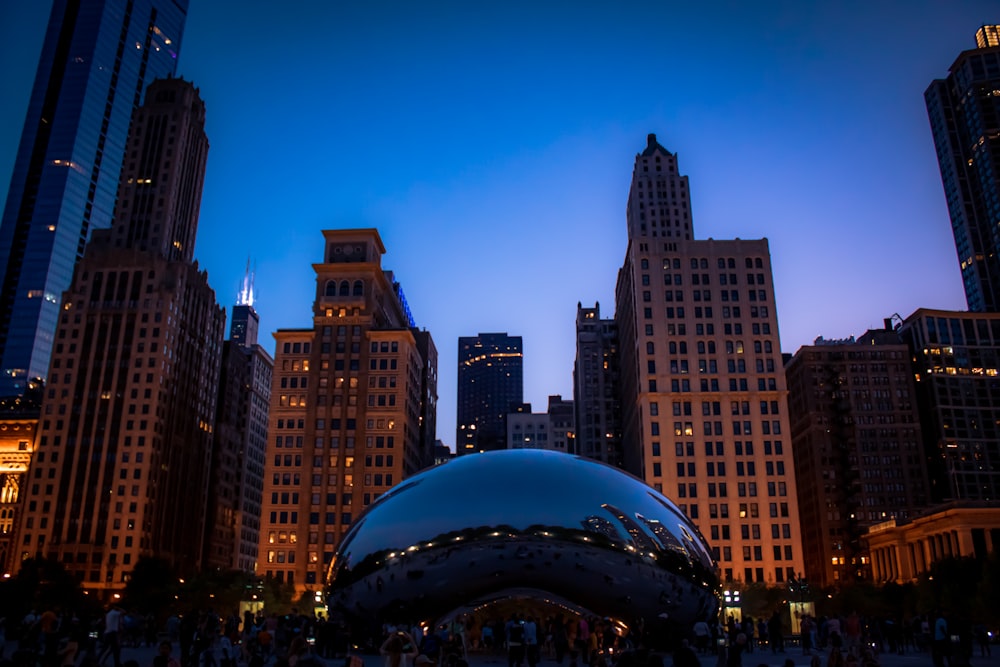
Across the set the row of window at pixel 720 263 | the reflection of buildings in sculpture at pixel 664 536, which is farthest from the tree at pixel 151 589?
the row of window at pixel 720 263

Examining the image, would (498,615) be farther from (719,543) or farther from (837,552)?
(837,552)

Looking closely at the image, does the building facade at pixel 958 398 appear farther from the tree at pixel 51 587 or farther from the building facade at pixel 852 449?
the tree at pixel 51 587

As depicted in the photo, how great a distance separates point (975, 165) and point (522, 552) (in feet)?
664

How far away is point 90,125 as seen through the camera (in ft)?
589

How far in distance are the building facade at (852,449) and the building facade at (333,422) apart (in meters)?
77.5

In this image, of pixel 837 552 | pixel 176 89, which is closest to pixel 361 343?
pixel 176 89

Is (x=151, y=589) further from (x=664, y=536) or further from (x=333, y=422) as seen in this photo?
(x=664, y=536)

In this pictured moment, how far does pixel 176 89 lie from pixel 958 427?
549 feet

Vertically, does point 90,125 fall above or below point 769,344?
above

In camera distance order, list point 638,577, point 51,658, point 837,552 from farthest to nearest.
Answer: point 837,552 → point 638,577 → point 51,658

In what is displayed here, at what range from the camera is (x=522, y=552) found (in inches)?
713

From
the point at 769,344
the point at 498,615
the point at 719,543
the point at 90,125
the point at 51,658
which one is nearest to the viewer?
the point at 51,658

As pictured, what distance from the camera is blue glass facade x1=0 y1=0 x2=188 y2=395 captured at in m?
165

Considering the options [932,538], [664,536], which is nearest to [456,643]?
[664,536]
